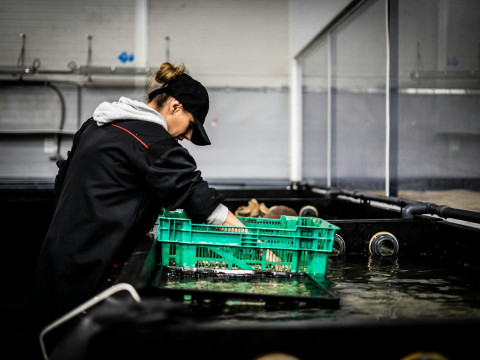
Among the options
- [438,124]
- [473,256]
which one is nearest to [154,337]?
[473,256]

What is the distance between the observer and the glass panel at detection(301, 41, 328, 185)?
463 centimetres

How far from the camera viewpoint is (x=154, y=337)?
0.84 m

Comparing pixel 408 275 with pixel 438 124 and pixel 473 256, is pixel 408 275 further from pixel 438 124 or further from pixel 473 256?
pixel 438 124

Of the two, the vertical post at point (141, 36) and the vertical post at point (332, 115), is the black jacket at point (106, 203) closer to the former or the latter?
the vertical post at point (332, 115)

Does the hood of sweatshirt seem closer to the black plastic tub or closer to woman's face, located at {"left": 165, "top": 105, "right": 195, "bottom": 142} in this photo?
woman's face, located at {"left": 165, "top": 105, "right": 195, "bottom": 142}

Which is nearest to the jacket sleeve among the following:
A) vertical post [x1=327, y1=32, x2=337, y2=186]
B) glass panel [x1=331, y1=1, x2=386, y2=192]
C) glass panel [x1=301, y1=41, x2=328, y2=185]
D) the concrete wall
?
glass panel [x1=331, y1=1, x2=386, y2=192]

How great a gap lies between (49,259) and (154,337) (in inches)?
33.0

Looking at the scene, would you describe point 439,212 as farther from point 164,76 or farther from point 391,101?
point 164,76

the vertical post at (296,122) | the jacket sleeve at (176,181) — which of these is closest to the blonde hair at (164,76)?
the jacket sleeve at (176,181)

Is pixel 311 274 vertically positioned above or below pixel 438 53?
below

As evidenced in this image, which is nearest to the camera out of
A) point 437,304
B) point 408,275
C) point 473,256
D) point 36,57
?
point 437,304

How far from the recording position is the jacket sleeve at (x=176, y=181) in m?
1.44

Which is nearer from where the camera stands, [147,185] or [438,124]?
[147,185]

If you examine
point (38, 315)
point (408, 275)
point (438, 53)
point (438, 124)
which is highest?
point (438, 53)
